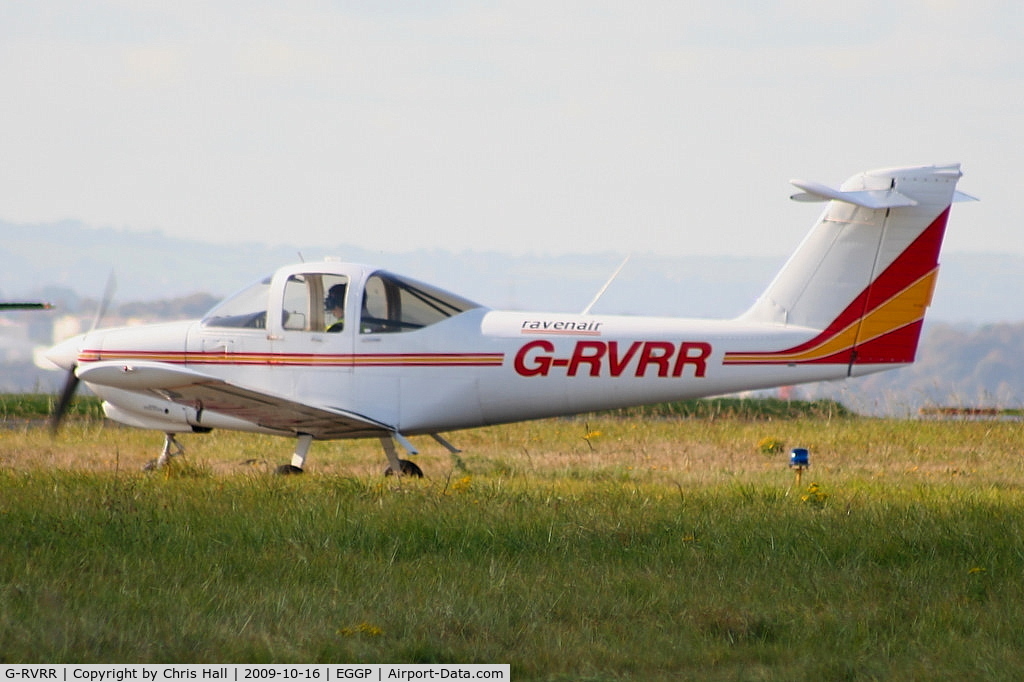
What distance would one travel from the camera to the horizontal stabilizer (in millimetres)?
9742

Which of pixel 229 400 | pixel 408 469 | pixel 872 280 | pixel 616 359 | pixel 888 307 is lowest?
pixel 408 469

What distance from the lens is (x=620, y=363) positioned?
10000 mm

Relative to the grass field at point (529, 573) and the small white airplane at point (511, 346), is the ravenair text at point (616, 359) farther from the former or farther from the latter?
the grass field at point (529, 573)

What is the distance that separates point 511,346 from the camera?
1019cm

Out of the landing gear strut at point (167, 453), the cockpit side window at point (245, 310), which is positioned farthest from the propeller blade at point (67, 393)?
the cockpit side window at point (245, 310)

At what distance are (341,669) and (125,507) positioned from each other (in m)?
3.50

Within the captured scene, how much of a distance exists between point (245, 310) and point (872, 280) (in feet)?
18.5

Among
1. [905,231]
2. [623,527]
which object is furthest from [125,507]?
[905,231]

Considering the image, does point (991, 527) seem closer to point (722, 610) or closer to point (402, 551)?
point (722, 610)

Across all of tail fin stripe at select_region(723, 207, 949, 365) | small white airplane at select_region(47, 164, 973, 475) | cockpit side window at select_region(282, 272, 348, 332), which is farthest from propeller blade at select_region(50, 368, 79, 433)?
tail fin stripe at select_region(723, 207, 949, 365)
